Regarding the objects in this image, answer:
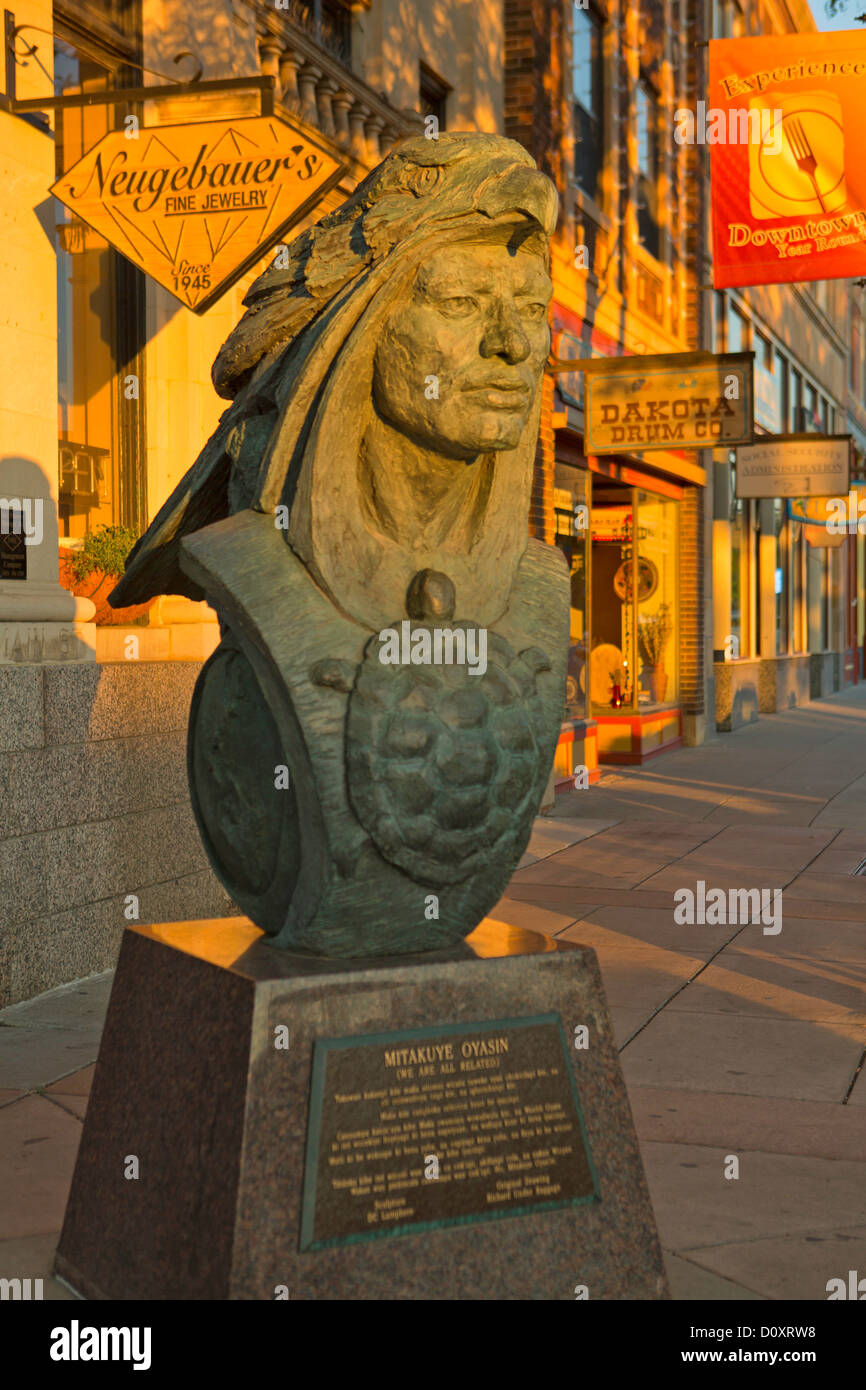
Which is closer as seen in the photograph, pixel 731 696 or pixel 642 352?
pixel 642 352

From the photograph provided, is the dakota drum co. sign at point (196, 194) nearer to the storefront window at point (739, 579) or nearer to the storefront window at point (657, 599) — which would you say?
the storefront window at point (657, 599)

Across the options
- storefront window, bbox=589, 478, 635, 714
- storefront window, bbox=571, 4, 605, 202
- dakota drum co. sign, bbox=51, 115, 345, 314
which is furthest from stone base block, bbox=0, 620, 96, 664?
storefront window, bbox=589, 478, 635, 714

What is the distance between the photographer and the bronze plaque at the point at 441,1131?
3.35 meters

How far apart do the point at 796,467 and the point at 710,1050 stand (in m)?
14.6

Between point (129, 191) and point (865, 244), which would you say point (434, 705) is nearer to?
point (129, 191)

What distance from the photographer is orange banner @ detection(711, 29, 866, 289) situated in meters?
13.0

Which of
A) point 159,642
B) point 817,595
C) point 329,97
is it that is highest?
point 329,97

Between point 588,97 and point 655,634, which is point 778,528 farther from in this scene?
point 588,97

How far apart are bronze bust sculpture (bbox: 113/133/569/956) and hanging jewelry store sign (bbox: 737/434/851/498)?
15368 mm

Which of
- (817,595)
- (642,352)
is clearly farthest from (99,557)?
(817,595)

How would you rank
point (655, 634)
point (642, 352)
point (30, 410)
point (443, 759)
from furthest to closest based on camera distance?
point (655, 634)
point (642, 352)
point (30, 410)
point (443, 759)

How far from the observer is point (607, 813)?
42.1 feet

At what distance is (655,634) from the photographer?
18.6 metres

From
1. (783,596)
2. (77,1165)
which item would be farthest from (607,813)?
(783,596)
